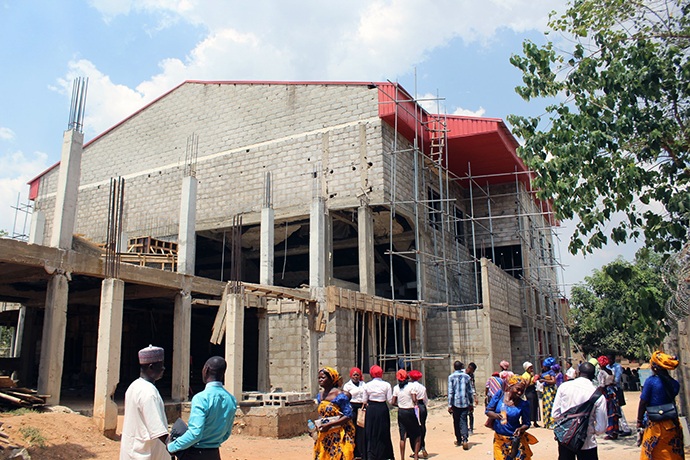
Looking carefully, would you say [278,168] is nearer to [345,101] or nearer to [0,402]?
[345,101]

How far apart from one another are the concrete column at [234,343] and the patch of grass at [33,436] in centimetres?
421

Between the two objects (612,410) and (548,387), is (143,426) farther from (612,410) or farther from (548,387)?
(548,387)

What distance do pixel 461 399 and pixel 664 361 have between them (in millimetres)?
3880

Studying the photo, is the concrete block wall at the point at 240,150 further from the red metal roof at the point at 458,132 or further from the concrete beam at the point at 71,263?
the concrete beam at the point at 71,263

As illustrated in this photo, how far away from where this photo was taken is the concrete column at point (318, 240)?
16.5m

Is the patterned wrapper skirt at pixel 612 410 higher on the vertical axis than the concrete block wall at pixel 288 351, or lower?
lower

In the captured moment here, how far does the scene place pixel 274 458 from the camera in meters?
9.20

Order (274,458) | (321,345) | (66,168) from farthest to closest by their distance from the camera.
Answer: (321,345), (66,168), (274,458)

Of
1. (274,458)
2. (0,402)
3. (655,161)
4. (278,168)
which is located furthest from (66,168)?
(655,161)

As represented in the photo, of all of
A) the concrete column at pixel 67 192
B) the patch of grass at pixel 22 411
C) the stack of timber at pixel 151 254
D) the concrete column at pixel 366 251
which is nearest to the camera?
the patch of grass at pixel 22 411

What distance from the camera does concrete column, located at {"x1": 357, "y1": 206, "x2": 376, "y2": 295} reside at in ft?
59.2

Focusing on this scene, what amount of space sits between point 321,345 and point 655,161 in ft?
32.2

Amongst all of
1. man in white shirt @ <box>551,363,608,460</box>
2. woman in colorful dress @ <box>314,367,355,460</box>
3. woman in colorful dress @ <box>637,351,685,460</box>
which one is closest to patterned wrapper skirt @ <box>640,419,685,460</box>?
woman in colorful dress @ <box>637,351,685,460</box>

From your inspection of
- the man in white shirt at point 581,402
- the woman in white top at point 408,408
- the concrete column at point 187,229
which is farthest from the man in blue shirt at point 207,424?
the concrete column at point 187,229
